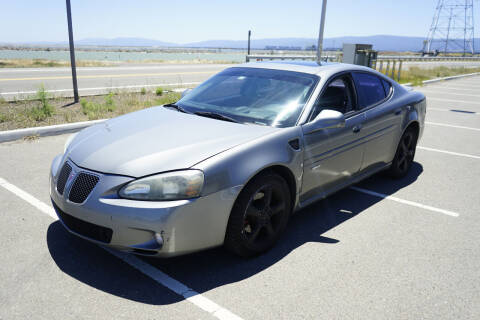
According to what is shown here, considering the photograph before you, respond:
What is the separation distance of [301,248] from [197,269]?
0.96 m

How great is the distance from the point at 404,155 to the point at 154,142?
3670 millimetres

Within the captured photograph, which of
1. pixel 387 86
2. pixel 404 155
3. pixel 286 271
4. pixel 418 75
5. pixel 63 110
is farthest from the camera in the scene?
pixel 418 75

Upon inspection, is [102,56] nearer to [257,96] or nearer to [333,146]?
[257,96]

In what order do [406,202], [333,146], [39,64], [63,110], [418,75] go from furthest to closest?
1. [39,64]
2. [418,75]
3. [63,110]
4. [406,202]
5. [333,146]

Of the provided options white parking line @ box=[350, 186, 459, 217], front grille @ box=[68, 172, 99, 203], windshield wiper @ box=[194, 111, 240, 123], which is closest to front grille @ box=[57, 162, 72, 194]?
front grille @ box=[68, 172, 99, 203]

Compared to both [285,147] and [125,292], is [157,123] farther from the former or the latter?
[125,292]

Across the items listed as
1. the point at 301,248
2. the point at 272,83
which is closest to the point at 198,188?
the point at 301,248

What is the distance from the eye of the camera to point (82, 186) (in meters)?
2.88

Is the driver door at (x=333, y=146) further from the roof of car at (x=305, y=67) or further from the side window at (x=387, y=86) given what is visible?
the side window at (x=387, y=86)

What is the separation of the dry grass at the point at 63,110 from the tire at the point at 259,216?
5546 millimetres

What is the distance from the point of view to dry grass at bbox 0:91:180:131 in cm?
737

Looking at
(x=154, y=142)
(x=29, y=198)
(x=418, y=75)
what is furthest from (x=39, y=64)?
(x=154, y=142)

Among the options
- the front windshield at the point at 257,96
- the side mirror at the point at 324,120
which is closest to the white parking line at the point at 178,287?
the front windshield at the point at 257,96

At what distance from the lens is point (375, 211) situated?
4398 millimetres
